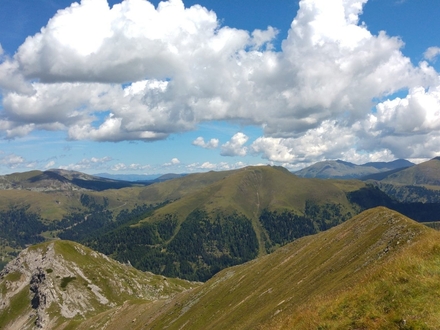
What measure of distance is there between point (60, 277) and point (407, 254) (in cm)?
20803

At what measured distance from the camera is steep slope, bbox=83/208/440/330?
2009 cm

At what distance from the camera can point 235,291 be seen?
9031cm

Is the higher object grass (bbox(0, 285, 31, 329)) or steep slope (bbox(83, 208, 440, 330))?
steep slope (bbox(83, 208, 440, 330))

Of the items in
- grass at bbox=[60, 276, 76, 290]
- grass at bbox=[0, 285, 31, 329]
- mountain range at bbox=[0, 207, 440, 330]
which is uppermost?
mountain range at bbox=[0, 207, 440, 330]

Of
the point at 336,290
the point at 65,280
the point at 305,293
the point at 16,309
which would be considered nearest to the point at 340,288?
the point at 336,290

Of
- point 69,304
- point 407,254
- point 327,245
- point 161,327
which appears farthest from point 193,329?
point 69,304

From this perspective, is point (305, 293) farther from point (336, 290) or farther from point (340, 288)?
point (340, 288)

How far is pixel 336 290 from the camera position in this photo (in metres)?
39.2

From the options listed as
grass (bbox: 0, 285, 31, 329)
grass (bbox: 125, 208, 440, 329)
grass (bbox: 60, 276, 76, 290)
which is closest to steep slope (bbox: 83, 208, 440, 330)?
grass (bbox: 125, 208, 440, 329)

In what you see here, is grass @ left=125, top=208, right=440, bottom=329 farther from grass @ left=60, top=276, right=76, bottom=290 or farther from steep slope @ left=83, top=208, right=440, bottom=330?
grass @ left=60, top=276, right=76, bottom=290

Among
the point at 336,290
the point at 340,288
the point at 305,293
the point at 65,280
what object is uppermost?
the point at 340,288

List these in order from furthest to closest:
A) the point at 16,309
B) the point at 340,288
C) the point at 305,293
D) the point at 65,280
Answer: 1. the point at 65,280
2. the point at 16,309
3. the point at 305,293
4. the point at 340,288

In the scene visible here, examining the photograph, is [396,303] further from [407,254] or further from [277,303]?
[277,303]

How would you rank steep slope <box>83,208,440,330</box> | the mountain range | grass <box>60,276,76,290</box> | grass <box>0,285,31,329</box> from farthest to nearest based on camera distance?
1. grass <box>60,276,76,290</box>
2. grass <box>0,285,31,329</box>
3. the mountain range
4. steep slope <box>83,208,440,330</box>
